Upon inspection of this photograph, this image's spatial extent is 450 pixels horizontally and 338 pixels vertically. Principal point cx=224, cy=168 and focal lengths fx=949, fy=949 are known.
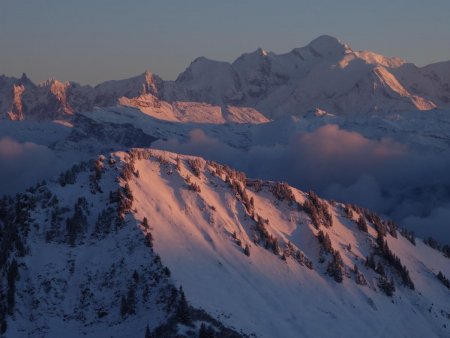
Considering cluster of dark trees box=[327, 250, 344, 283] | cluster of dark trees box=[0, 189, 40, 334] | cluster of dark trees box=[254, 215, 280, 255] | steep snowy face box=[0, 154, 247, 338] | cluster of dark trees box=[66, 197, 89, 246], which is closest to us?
steep snowy face box=[0, 154, 247, 338]

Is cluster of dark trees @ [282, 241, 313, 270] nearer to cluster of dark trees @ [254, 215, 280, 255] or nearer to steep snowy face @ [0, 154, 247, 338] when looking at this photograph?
cluster of dark trees @ [254, 215, 280, 255]

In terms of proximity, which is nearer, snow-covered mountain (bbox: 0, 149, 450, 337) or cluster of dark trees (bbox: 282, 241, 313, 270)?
snow-covered mountain (bbox: 0, 149, 450, 337)

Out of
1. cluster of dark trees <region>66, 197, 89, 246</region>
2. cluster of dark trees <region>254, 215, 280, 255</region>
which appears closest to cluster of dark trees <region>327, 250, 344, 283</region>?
cluster of dark trees <region>254, 215, 280, 255</region>

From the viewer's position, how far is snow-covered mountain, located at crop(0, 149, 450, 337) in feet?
505

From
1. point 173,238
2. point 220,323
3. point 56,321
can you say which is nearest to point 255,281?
point 173,238

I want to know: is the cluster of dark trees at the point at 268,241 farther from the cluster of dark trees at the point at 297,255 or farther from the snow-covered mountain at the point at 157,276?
Result: the cluster of dark trees at the point at 297,255

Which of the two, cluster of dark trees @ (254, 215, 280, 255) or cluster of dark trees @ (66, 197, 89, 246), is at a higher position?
cluster of dark trees @ (66, 197, 89, 246)

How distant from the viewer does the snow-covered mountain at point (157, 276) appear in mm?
154000

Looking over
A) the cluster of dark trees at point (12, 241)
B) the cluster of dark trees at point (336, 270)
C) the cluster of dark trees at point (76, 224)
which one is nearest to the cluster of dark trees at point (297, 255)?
the cluster of dark trees at point (336, 270)

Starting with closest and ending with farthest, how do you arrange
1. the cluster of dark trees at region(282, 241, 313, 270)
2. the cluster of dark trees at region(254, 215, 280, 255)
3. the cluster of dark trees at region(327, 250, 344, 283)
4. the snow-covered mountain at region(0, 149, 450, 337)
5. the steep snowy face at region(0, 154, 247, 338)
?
1. the steep snowy face at region(0, 154, 247, 338)
2. the snow-covered mountain at region(0, 149, 450, 337)
3. the cluster of dark trees at region(327, 250, 344, 283)
4. the cluster of dark trees at region(254, 215, 280, 255)
5. the cluster of dark trees at region(282, 241, 313, 270)

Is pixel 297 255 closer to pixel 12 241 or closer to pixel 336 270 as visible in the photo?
pixel 336 270

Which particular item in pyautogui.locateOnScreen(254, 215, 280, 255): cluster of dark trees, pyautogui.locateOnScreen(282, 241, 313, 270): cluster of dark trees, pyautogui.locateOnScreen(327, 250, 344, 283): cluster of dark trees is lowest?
pyautogui.locateOnScreen(327, 250, 344, 283): cluster of dark trees

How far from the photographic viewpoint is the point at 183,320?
482 feet

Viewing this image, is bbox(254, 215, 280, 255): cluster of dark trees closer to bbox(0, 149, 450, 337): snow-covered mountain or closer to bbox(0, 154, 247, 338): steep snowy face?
bbox(0, 149, 450, 337): snow-covered mountain
